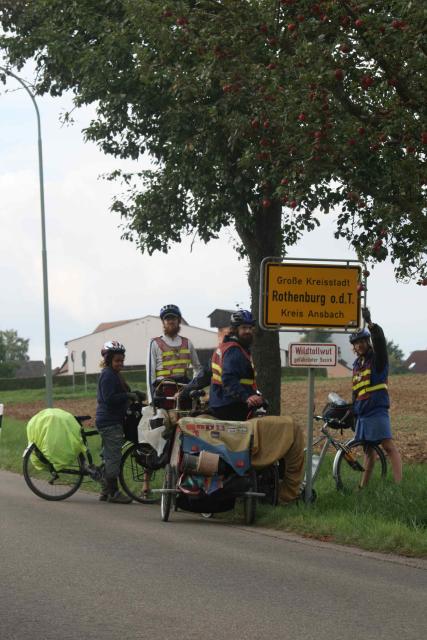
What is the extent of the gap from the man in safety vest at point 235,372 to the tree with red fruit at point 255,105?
1296 millimetres

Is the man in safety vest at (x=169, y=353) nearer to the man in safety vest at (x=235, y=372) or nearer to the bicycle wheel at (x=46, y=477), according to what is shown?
the man in safety vest at (x=235, y=372)

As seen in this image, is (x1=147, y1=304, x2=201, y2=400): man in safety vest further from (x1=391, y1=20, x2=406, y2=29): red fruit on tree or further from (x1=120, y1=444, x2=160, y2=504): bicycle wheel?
(x1=391, y1=20, x2=406, y2=29): red fruit on tree

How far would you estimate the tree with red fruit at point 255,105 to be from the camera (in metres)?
10.8

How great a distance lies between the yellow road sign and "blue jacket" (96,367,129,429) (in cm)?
227

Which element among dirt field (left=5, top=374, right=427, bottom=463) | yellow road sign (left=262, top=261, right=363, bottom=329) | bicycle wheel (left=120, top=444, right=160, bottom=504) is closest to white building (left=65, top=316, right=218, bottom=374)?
dirt field (left=5, top=374, right=427, bottom=463)

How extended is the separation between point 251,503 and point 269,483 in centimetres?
71

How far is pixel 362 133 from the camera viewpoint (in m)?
10.8

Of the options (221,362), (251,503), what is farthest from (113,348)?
(251,503)

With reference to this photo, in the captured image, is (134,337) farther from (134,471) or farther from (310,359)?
(310,359)

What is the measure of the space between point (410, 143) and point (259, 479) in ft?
11.7

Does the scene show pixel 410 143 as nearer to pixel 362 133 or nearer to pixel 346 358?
pixel 362 133

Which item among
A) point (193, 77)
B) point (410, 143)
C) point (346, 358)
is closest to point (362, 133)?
point (410, 143)

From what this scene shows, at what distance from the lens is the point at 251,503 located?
11570 millimetres

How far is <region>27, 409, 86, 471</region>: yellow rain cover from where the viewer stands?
13.9 m
